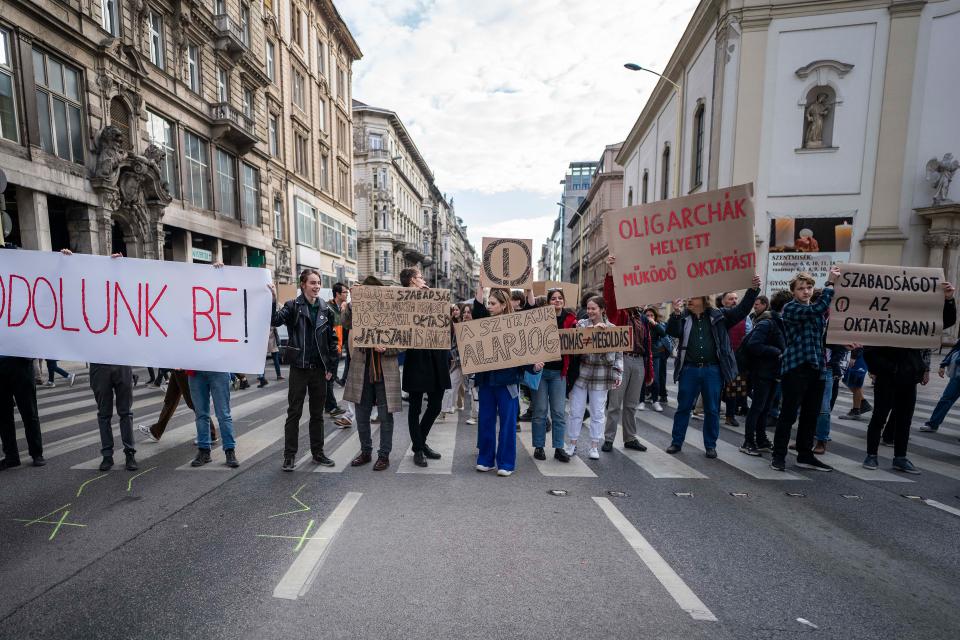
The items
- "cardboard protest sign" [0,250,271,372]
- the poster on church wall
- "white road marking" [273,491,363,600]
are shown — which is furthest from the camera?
the poster on church wall

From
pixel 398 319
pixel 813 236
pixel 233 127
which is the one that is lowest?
pixel 398 319

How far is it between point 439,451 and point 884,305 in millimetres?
5414

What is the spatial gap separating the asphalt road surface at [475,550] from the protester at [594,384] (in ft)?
1.16

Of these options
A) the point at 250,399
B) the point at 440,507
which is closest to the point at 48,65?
the point at 250,399

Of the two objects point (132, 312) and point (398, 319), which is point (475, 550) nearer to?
point (398, 319)

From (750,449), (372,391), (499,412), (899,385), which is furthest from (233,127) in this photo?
(899,385)

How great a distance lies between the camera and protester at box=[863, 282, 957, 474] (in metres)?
4.89

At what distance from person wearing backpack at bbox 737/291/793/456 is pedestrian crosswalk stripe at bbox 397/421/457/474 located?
3.80 meters

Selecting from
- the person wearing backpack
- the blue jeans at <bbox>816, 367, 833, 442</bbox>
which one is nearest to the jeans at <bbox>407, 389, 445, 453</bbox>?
the person wearing backpack

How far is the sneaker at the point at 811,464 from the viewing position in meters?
5.01

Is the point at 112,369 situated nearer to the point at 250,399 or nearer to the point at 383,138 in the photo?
the point at 250,399

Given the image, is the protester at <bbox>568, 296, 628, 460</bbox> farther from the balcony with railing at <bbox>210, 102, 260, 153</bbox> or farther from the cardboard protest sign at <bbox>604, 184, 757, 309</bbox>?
the balcony with railing at <bbox>210, 102, 260, 153</bbox>

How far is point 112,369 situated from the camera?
4664mm

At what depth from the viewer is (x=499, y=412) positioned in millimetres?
4832
